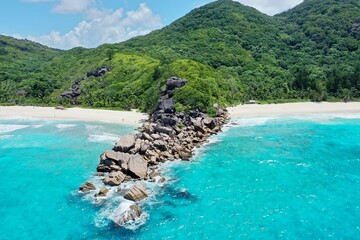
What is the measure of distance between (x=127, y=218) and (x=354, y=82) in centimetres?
9792

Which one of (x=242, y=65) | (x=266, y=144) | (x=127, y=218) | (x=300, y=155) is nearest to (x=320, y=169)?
(x=300, y=155)

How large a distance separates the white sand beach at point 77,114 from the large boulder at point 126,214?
1692 inches

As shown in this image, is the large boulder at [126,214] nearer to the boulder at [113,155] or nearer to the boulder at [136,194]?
the boulder at [136,194]

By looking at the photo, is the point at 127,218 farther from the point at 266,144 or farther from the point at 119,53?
the point at 119,53

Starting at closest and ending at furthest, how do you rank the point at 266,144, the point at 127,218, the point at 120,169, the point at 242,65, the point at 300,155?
the point at 127,218 < the point at 120,169 < the point at 300,155 < the point at 266,144 < the point at 242,65

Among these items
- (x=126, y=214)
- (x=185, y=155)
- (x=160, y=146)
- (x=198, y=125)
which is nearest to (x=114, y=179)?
(x=126, y=214)

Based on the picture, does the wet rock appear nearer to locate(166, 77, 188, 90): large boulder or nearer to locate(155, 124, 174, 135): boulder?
locate(155, 124, 174, 135): boulder

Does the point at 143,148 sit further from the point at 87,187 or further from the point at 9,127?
the point at 9,127

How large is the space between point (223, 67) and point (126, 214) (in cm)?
10398

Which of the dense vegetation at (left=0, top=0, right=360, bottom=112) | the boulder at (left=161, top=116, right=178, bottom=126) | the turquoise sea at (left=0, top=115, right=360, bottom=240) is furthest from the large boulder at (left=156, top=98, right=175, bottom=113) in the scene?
the turquoise sea at (left=0, top=115, right=360, bottom=240)

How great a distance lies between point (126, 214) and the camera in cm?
2978

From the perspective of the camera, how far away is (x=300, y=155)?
157ft

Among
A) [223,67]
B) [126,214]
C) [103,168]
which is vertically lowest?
[126,214]

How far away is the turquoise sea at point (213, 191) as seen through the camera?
28.1 m
